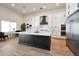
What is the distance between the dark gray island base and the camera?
17.7 feet

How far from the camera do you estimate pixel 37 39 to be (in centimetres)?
583

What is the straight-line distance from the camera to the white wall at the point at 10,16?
8383 mm

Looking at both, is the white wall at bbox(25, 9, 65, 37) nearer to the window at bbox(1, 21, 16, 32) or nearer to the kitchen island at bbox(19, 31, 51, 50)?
the window at bbox(1, 21, 16, 32)

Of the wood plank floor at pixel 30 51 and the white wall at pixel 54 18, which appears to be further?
the white wall at pixel 54 18

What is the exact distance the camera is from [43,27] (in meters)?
9.73

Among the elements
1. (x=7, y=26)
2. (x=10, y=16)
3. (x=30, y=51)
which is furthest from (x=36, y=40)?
(x=10, y=16)

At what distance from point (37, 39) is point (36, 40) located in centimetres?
11

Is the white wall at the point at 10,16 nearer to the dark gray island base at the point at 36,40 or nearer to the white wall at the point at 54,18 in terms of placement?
the white wall at the point at 54,18

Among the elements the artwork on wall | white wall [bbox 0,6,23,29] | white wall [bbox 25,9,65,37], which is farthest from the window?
the artwork on wall

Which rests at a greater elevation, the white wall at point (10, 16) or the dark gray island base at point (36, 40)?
the white wall at point (10, 16)

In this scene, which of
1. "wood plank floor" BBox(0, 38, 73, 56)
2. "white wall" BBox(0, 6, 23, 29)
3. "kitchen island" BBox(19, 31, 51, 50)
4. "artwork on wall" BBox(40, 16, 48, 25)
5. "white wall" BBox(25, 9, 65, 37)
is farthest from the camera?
"artwork on wall" BBox(40, 16, 48, 25)

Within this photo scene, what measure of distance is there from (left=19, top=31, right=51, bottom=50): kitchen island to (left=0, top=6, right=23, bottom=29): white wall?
2135mm

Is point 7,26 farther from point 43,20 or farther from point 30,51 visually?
point 30,51

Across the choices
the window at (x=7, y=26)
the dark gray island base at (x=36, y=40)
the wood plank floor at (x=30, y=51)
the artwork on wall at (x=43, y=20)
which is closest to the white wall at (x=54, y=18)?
the artwork on wall at (x=43, y=20)
